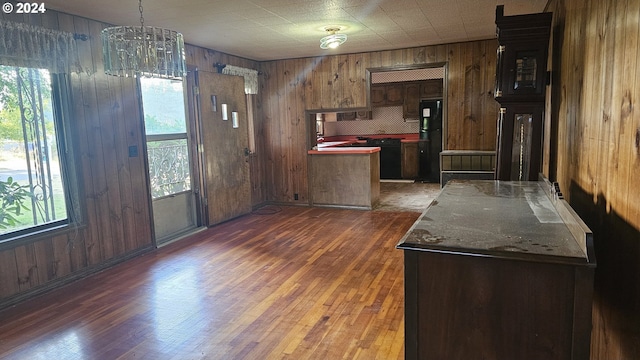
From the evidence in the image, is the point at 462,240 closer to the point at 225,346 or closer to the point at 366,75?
the point at 225,346

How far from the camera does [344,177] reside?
5973mm

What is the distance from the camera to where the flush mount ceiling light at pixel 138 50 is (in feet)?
7.69

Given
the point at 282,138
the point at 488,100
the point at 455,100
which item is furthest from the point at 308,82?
the point at 488,100

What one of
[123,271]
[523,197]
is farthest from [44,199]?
[523,197]

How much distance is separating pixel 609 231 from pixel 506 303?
1.77 ft

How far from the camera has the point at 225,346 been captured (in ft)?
7.64

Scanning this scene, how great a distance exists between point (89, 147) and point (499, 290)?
11.8 feet

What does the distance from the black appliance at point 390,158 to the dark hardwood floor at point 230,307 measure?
4344 millimetres

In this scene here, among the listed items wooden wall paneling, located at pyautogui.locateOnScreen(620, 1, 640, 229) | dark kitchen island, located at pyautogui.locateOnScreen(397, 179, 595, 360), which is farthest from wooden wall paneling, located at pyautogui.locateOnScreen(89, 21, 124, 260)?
wooden wall paneling, located at pyautogui.locateOnScreen(620, 1, 640, 229)

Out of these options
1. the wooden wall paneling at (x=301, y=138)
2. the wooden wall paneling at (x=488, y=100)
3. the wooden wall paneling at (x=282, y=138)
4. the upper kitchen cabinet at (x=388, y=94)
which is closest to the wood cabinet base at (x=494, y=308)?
the wooden wall paneling at (x=488, y=100)

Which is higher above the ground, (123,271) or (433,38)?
(433,38)

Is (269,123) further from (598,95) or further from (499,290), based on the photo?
(499,290)

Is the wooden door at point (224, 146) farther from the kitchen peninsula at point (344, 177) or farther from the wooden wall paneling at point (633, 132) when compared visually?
the wooden wall paneling at point (633, 132)

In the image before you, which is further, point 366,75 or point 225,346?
point 366,75
